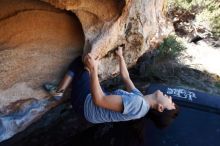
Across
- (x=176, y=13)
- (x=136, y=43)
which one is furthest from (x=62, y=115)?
(x=176, y=13)

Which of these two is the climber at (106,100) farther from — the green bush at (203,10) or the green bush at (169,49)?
the green bush at (203,10)

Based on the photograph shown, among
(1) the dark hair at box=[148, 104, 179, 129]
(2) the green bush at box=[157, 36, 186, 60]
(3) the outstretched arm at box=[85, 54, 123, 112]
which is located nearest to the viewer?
(3) the outstretched arm at box=[85, 54, 123, 112]

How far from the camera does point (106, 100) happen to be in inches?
88.7

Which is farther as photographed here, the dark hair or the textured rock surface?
the textured rock surface

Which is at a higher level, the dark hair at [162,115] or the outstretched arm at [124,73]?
the outstretched arm at [124,73]

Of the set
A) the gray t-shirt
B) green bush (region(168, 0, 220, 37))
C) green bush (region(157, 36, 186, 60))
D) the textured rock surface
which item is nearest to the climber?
the gray t-shirt

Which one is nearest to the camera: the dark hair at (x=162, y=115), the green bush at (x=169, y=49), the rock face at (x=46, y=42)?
the dark hair at (x=162, y=115)

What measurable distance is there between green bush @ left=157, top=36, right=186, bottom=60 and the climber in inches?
73.6

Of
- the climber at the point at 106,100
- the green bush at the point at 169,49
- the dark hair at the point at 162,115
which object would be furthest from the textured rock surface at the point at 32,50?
the green bush at the point at 169,49

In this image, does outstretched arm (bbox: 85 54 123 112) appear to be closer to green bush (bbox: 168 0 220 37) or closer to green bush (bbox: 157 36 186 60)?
green bush (bbox: 157 36 186 60)

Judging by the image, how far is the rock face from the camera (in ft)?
8.61

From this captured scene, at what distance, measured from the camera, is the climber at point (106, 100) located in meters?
2.27

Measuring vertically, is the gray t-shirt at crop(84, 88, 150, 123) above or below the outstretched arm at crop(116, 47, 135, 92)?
below

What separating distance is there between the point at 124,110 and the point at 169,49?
2595mm
